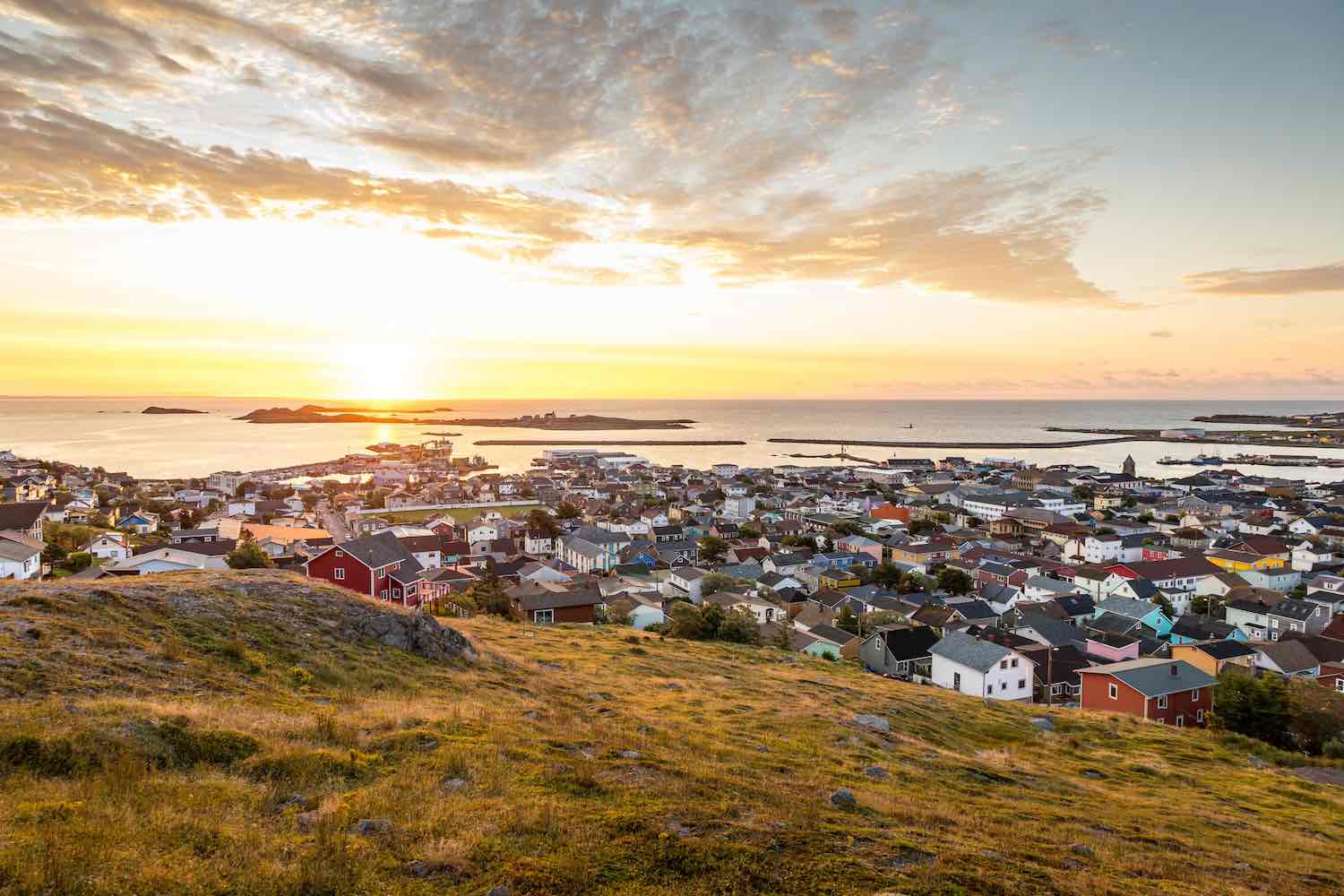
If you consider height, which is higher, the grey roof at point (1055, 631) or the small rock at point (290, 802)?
the small rock at point (290, 802)

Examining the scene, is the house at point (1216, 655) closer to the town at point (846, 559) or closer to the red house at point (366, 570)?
the town at point (846, 559)

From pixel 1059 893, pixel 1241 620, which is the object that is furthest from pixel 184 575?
pixel 1241 620

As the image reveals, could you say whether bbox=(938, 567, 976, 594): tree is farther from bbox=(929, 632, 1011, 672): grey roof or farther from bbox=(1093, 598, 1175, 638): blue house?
bbox=(929, 632, 1011, 672): grey roof

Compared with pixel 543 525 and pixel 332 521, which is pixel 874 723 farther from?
pixel 332 521

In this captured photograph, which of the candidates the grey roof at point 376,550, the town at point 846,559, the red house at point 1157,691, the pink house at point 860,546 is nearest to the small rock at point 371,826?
the town at point 846,559

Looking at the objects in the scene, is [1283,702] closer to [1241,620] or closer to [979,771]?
[979,771]

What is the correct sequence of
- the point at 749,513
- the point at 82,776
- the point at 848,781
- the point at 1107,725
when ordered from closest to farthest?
the point at 82,776 < the point at 848,781 < the point at 1107,725 < the point at 749,513

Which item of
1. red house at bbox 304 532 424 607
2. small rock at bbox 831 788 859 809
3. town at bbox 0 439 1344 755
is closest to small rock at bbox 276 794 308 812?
small rock at bbox 831 788 859 809
